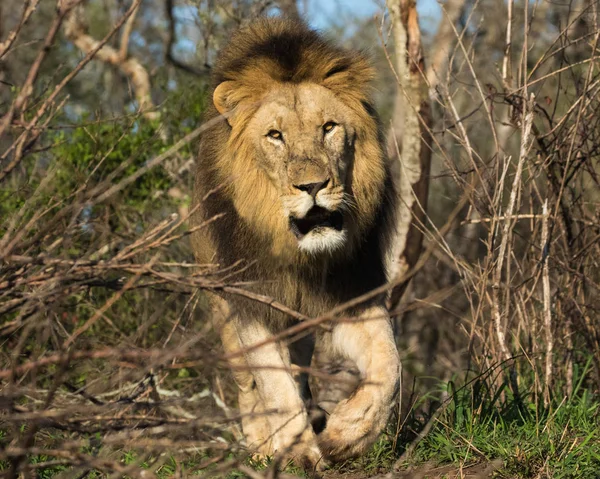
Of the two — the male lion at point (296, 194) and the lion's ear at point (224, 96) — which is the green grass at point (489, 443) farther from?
the lion's ear at point (224, 96)

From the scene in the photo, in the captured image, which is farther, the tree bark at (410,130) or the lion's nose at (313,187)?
the tree bark at (410,130)

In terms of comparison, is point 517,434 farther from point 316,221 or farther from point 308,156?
point 308,156

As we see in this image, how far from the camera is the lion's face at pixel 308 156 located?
4.35 m

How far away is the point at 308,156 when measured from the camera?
445 centimetres

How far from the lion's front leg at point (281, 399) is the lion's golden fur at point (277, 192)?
0.67 feet

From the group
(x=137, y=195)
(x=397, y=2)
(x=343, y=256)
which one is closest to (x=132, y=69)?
(x=137, y=195)

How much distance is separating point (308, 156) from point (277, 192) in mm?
298

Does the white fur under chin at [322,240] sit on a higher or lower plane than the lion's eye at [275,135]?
lower

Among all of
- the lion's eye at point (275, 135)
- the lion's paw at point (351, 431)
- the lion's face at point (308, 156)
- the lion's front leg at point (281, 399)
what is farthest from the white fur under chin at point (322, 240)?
the lion's paw at point (351, 431)

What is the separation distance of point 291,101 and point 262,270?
0.88 meters

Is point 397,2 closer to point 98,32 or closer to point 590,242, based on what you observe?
point 590,242

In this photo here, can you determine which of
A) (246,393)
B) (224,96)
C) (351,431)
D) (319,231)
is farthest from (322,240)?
(246,393)

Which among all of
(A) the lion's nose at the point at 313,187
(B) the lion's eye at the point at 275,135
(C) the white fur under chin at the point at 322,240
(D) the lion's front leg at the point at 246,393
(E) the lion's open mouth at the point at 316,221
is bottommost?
(D) the lion's front leg at the point at 246,393

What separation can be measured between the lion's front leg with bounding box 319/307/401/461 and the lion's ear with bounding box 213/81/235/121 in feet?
4.25
